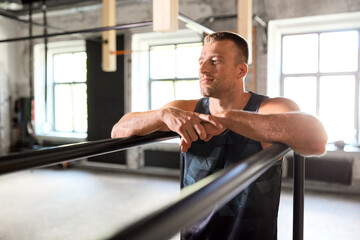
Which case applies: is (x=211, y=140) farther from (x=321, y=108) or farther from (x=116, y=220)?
(x=321, y=108)

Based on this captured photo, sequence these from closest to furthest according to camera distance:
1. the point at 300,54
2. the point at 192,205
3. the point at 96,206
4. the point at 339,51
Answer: the point at 192,205, the point at 96,206, the point at 339,51, the point at 300,54

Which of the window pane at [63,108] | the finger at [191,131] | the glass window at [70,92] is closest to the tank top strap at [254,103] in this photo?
the finger at [191,131]

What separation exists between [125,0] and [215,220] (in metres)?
5.51

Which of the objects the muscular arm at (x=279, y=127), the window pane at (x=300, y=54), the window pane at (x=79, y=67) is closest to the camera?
the muscular arm at (x=279, y=127)

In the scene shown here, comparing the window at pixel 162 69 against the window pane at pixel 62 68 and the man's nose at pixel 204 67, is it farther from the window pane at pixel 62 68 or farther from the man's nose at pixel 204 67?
the man's nose at pixel 204 67

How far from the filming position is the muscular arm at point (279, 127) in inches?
45.6

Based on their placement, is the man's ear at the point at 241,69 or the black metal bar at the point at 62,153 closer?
the black metal bar at the point at 62,153

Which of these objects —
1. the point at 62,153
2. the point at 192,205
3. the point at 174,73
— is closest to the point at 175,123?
the point at 62,153

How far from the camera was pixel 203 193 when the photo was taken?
43cm

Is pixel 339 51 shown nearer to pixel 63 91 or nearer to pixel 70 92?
pixel 70 92

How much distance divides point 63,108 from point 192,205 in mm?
7958

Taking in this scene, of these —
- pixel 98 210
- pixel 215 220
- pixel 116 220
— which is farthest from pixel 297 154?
pixel 98 210

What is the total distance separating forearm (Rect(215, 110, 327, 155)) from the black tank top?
0.20 metres

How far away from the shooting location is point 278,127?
47.4 inches
